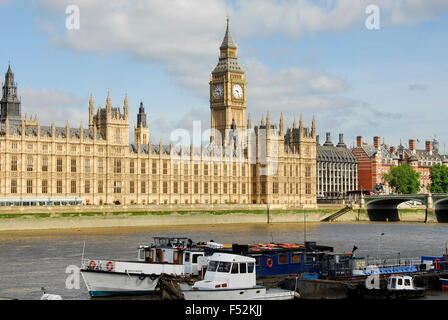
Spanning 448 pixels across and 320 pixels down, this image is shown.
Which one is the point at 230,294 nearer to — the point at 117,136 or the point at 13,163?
the point at 13,163

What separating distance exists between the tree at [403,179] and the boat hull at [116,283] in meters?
143

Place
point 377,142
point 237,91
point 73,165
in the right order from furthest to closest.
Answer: point 377,142 < point 237,91 < point 73,165

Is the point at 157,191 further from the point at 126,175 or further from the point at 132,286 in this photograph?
the point at 132,286

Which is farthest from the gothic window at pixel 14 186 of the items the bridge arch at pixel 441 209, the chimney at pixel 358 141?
the chimney at pixel 358 141

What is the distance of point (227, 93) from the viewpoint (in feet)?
532

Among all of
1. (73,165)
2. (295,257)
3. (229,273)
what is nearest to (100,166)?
(73,165)

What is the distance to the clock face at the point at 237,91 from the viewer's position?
164m

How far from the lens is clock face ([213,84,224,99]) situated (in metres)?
164

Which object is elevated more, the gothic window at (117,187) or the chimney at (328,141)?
the chimney at (328,141)

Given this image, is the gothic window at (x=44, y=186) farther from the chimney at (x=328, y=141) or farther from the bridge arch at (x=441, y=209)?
the chimney at (x=328, y=141)

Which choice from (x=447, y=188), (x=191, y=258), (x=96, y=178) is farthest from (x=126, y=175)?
(x=447, y=188)

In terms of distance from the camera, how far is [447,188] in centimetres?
17788

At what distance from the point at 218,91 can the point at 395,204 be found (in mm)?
48075

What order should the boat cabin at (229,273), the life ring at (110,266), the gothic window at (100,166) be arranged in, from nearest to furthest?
the boat cabin at (229,273), the life ring at (110,266), the gothic window at (100,166)
